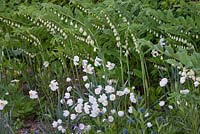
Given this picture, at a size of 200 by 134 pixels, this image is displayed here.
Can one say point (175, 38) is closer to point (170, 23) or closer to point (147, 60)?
point (170, 23)

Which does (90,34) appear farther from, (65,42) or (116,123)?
(116,123)

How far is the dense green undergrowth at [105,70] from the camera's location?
318cm

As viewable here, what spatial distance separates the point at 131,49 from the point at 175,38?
1.21 ft

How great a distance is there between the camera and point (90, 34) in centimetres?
387

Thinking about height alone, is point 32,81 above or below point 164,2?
below

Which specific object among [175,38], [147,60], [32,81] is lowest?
[32,81]

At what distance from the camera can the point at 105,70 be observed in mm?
3549

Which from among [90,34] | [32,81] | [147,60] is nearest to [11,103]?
[32,81]

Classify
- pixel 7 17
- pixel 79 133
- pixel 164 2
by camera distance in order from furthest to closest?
pixel 7 17, pixel 164 2, pixel 79 133

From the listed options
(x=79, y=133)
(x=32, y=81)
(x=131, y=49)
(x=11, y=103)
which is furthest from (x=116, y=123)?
(x=32, y=81)

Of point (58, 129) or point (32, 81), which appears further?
point (32, 81)

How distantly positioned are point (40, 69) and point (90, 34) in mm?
748

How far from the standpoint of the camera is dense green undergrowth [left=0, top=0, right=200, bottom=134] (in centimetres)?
318

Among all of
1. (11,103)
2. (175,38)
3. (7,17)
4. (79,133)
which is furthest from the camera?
(7,17)
